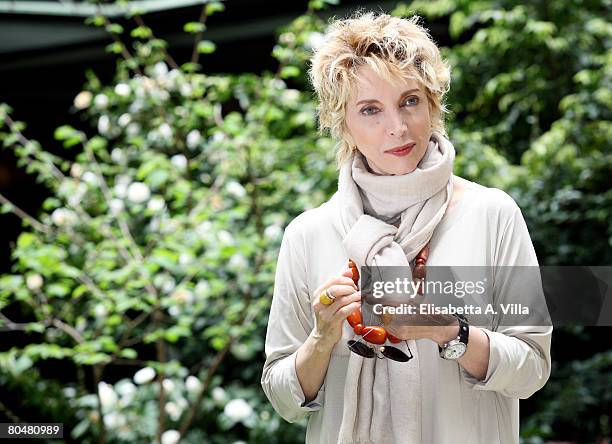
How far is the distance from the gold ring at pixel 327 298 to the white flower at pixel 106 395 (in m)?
2.31

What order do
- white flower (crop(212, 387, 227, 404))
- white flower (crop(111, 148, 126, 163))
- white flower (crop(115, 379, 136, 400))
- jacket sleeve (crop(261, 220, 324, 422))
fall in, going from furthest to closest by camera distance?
white flower (crop(111, 148, 126, 163)), white flower (crop(212, 387, 227, 404)), white flower (crop(115, 379, 136, 400)), jacket sleeve (crop(261, 220, 324, 422))

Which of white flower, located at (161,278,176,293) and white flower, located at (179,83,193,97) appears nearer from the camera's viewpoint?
white flower, located at (161,278,176,293)

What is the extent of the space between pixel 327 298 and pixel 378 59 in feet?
1.28

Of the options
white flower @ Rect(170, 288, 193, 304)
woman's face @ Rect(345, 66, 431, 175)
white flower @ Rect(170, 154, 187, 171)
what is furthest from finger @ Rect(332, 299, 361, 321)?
white flower @ Rect(170, 154, 187, 171)

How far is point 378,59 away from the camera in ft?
4.68

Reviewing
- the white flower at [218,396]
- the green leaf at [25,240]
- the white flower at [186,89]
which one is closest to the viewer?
the green leaf at [25,240]

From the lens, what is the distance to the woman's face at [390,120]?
1.43 meters

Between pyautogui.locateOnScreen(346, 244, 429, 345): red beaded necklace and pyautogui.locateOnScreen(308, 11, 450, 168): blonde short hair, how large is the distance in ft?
0.85

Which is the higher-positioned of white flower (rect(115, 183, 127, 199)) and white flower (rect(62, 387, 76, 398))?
white flower (rect(115, 183, 127, 199))

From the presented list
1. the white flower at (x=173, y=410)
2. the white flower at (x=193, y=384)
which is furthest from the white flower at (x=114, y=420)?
the white flower at (x=193, y=384)

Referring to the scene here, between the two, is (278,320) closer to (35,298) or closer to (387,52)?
(387,52)

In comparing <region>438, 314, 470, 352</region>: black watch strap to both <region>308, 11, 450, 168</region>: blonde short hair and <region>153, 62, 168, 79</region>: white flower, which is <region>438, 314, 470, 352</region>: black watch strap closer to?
<region>308, 11, 450, 168</region>: blonde short hair

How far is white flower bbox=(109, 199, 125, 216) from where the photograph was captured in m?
3.68

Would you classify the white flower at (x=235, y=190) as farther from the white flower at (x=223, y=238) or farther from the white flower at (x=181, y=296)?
the white flower at (x=181, y=296)
